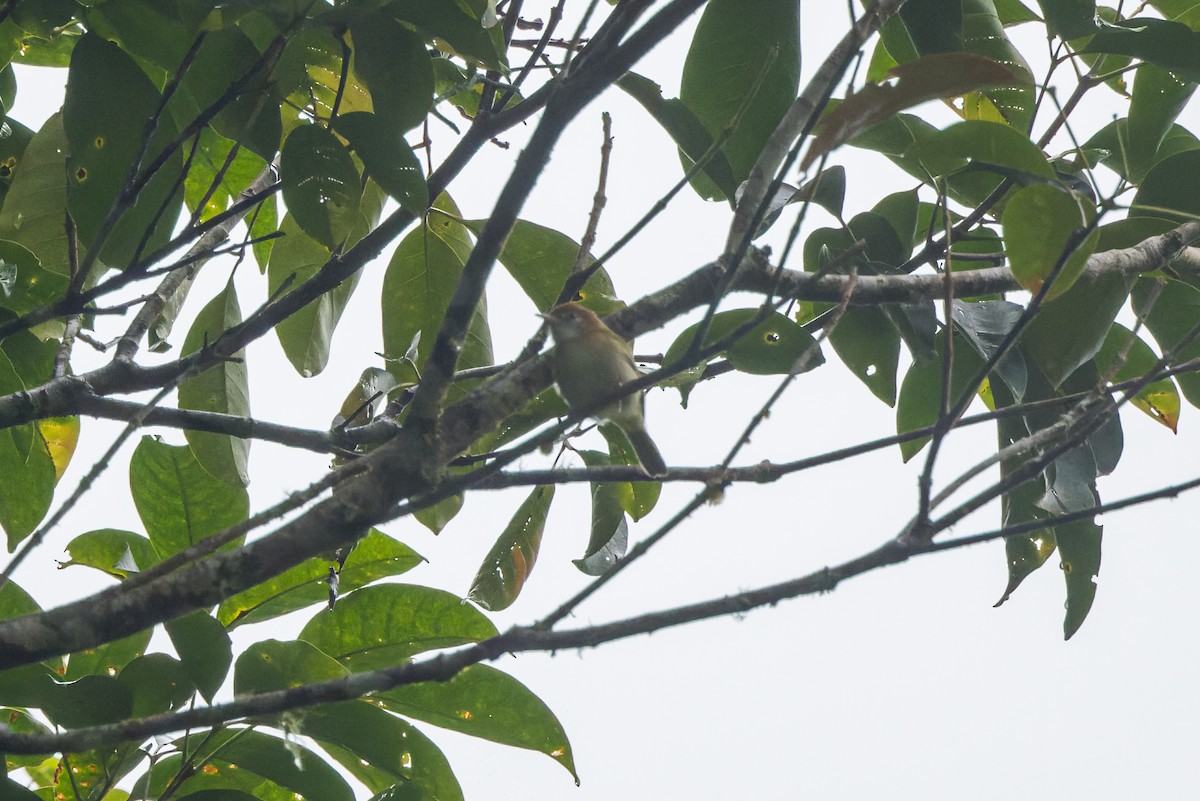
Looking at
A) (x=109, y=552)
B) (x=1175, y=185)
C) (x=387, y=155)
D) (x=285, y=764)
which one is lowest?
(x=285, y=764)

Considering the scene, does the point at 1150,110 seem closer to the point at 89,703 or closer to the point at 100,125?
the point at 100,125

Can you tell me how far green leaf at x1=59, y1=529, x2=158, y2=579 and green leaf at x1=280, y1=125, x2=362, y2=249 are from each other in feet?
2.97

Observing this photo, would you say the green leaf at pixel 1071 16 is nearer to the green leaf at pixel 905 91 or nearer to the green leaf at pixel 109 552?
the green leaf at pixel 905 91

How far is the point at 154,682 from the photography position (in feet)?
6.31

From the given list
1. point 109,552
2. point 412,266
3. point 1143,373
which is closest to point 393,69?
point 412,266

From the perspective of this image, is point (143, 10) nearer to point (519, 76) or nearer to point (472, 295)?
point (519, 76)

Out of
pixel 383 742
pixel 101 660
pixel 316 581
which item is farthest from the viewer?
pixel 316 581

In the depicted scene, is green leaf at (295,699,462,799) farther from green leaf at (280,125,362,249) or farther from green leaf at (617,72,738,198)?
green leaf at (617,72,738,198)

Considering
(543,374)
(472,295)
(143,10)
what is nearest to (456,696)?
(543,374)

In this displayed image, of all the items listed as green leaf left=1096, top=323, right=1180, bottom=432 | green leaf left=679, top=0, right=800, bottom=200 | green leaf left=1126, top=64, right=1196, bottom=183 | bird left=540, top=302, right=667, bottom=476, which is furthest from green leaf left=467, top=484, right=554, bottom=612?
green leaf left=1126, top=64, right=1196, bottom=183

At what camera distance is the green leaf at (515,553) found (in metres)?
2.61

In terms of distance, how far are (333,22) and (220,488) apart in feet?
3.88

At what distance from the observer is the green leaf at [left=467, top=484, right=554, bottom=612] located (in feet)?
8.55

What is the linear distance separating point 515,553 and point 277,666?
32.7 inches
